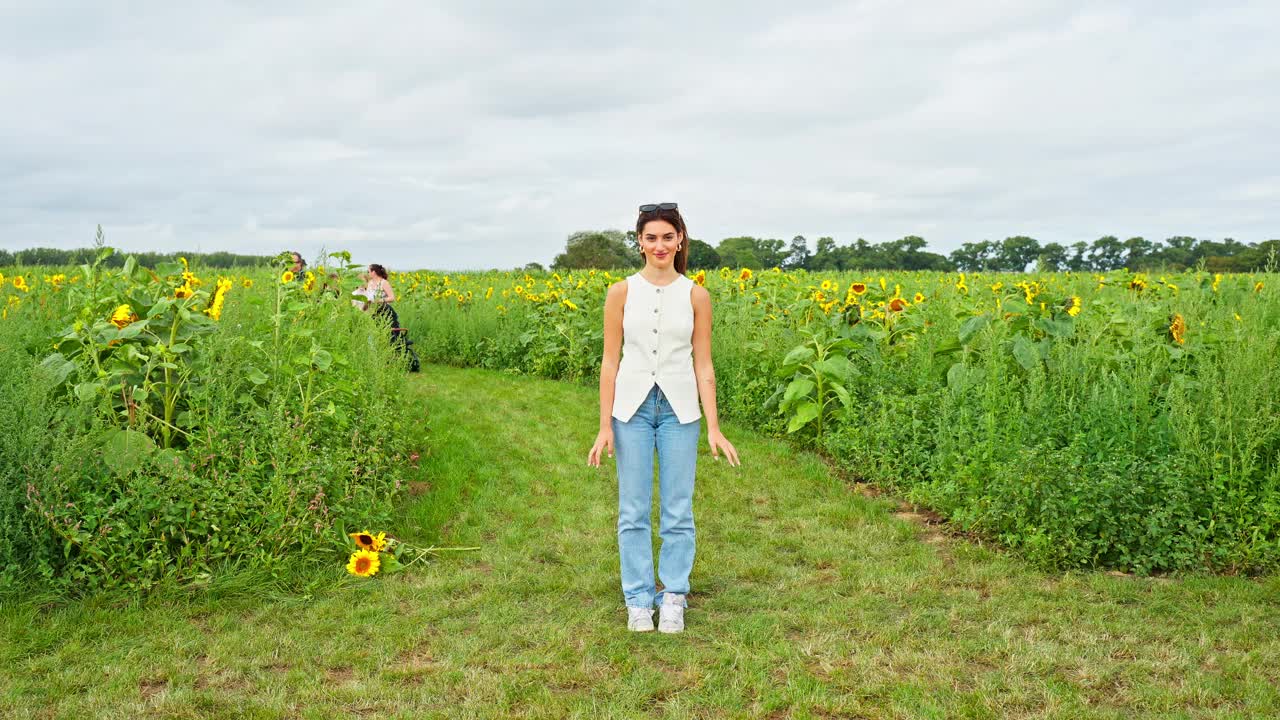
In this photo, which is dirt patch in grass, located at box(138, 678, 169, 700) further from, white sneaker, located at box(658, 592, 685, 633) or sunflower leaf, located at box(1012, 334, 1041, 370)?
sunflower leaf, located at box(1012, 334, 1041, 370)

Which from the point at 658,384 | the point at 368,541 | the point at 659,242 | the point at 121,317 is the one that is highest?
the point at 659,242

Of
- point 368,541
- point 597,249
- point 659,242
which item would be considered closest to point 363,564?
point 368,541

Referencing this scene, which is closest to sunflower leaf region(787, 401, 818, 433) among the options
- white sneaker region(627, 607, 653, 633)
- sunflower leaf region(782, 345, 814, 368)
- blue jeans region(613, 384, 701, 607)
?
sunflower leaf region(782, 345, 814, 368)

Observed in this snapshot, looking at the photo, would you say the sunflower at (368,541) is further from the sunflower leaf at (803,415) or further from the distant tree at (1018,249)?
the distant tree at (1018,249)

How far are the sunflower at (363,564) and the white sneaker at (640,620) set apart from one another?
1.45 meters

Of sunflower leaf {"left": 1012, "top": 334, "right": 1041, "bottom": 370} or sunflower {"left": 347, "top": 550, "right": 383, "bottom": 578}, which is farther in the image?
sunflower leaf {"left": 1012, "top": 334, "right": 1041, "bottom": 370}

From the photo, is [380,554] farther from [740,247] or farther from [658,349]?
[740,247]

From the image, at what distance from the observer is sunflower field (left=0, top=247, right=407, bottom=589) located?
433 cm

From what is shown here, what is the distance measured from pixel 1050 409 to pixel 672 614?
286cm

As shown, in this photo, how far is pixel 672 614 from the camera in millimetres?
4121

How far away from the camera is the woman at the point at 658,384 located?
3.96 m

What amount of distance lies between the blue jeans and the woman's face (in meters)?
0.55

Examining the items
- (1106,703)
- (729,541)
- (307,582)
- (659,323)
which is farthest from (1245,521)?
(307,582)

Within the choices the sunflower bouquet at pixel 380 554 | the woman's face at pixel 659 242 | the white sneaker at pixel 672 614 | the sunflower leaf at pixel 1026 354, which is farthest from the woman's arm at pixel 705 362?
the sunflower leaf at pixel 1026 354
